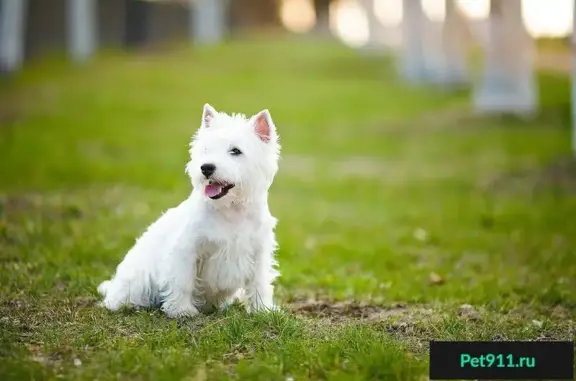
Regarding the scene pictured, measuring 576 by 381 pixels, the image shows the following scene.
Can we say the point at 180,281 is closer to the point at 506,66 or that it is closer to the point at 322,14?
the point at 506,66

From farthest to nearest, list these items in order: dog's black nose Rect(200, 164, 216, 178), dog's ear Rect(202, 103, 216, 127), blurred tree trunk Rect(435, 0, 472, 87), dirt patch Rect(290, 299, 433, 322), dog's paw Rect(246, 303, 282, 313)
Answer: blurred tree trunk Rect(435, 0, 472, 87), dirt patch Rect(290, 299, 433, 322), dog's paw Rect(246, 303, 282, 313), dog's ear Rect(202, 103, 216, 127), dog's black nose Rect(200, 164, 216, 178)

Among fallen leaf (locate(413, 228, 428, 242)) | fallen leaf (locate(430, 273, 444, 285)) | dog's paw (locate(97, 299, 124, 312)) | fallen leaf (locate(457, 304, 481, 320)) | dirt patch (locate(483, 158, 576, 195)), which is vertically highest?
dog's paw (locate(97, 299, 124, 312))

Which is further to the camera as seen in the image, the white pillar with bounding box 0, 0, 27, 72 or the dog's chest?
the white pillar with bounding box 0, 0, 27, 72

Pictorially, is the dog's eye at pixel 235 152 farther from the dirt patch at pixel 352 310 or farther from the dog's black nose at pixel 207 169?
the dirt patch at pixel 352 310

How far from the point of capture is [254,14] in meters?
59.4

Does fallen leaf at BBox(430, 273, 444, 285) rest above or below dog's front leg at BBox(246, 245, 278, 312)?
below

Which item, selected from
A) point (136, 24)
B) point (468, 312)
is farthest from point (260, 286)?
point (136, 24)

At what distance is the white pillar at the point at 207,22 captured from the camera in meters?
40.9

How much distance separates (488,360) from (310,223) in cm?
647

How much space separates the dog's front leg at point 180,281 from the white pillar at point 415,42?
954 inches

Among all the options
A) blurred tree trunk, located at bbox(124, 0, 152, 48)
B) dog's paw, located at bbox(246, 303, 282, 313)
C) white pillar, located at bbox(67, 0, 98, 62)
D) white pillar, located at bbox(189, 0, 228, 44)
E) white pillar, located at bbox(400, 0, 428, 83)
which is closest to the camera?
dog's paw, located at bbox(246, 303, 282, 313)

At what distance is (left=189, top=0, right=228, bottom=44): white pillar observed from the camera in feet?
A: 134

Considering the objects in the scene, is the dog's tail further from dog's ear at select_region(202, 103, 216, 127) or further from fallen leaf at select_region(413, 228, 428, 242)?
fallen leaf at select_region(413, 228, 428, 242)

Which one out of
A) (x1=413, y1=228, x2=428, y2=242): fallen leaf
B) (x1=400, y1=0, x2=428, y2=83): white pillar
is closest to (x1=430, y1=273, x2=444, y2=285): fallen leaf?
(x1=413, y1=228, x2=428, y2=242): fallen leaf
